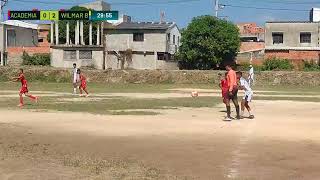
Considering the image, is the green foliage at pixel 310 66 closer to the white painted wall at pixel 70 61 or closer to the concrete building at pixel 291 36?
the concrete building at pixel 291 36

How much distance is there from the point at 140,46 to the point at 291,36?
758 inches

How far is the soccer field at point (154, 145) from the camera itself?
10391 millimetres

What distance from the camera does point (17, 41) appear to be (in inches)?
3307

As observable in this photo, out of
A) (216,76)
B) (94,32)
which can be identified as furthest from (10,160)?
(94,32)

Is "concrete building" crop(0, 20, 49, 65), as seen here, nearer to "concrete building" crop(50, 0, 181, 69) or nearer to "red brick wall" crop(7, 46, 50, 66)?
"red brick wall" crop(7, 46, 50, 66)

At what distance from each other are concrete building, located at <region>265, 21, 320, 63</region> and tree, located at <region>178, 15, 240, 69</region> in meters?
7.13

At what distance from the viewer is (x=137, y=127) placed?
17.2m

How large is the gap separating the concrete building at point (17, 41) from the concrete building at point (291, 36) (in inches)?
1134

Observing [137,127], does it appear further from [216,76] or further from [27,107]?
[216,76]

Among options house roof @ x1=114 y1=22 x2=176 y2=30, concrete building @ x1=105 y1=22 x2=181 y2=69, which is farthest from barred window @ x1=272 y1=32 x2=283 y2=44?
concrete building @ x1=105 y1=22 x2=181 y2=69

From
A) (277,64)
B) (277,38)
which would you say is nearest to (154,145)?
(277,64)

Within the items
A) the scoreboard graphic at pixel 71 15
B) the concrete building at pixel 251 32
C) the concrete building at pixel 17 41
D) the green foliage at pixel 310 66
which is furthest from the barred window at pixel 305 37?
the concrete building at pixel 17 41

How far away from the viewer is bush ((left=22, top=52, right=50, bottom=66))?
71.8 metres

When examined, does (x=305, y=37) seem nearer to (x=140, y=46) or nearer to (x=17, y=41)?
(x=140, y=46)
